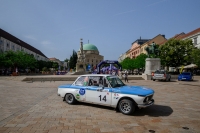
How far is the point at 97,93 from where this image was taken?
6480 millimetres

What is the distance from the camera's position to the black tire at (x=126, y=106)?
18.5 feet

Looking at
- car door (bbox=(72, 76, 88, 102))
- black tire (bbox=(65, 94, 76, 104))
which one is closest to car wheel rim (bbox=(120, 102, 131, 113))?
car door (bbox=(72, 76, 88, 102))

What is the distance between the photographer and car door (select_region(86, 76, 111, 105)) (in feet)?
20.4

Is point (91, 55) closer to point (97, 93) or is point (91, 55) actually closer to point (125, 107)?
point (97, 93)

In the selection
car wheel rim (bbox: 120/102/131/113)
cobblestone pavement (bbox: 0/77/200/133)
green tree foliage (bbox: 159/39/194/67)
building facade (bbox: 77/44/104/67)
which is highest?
building facade (bbox: 77/44/104/67)

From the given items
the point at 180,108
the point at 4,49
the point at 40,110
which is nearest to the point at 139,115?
the point at 180,108

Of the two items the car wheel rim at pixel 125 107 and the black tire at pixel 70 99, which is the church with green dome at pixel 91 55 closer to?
the black tire at pixel 70 99

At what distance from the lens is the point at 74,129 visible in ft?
14.5

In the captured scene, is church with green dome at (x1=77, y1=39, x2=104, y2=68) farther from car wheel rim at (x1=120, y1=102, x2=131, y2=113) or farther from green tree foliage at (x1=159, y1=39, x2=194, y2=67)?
car wheel rim at (x1=120, y1=102, x2=131, y2=113)

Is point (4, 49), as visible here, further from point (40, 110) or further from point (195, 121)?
point (195, 121)

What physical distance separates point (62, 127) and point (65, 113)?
1.42 m

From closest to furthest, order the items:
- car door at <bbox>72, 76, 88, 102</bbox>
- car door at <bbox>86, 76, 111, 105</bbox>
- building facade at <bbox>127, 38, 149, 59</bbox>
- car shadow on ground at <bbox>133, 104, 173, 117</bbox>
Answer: car shadow on ground at <bbox>133, 104, 173, 117</bbox> < car door at <bbox>86, 76, 111, 105</bbox> < car door at <bbox>72, 76, 88, 102</bbox> < building facade at <bbox>127, 38, 149, 59</bbox>

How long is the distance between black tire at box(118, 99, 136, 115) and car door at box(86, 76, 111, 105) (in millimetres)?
533

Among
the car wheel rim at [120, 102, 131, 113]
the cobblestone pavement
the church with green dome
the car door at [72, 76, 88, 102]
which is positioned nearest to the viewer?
the cobblestone pavement
